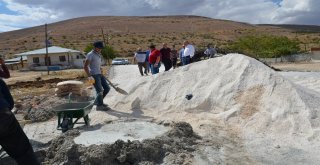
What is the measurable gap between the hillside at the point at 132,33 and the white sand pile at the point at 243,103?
53079 millimetres

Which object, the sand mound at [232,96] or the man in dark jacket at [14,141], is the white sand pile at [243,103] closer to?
the sand mound at [232,96]

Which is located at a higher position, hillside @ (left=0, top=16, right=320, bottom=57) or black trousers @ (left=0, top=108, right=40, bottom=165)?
hillside @ (left=0, top=16, right=320, bottom=57)

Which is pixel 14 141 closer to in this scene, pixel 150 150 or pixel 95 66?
pixel 150 150

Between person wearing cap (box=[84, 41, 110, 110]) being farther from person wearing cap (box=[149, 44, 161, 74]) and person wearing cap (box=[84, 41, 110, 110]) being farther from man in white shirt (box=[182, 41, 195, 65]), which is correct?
man in white shirt (box=[182, 41, 195, 65])

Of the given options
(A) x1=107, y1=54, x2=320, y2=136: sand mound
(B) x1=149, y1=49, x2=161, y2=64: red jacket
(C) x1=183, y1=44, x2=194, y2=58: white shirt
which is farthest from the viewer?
(C) x1=183, y1=44, x2=194, y2=58: white shirt

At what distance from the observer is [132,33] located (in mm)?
94062

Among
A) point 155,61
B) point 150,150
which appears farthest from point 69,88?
point 150,150

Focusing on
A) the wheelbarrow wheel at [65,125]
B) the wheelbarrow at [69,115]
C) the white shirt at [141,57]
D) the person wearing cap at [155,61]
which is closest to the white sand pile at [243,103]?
the wheelbarrow at [69,115]

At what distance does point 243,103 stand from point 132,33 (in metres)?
86.5

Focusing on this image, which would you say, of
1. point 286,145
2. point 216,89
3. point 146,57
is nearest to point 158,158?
point 286,145

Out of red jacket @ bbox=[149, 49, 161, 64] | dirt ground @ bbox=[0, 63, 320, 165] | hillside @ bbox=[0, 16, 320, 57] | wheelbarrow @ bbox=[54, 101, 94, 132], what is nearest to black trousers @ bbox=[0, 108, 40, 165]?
dirt ground @ bbox=[0, 63, 320, 165]

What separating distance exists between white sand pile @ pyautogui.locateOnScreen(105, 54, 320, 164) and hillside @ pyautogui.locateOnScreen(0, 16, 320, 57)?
5308 centimetres

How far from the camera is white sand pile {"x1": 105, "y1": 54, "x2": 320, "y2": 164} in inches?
273

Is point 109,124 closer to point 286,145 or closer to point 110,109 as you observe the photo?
point 110,109
